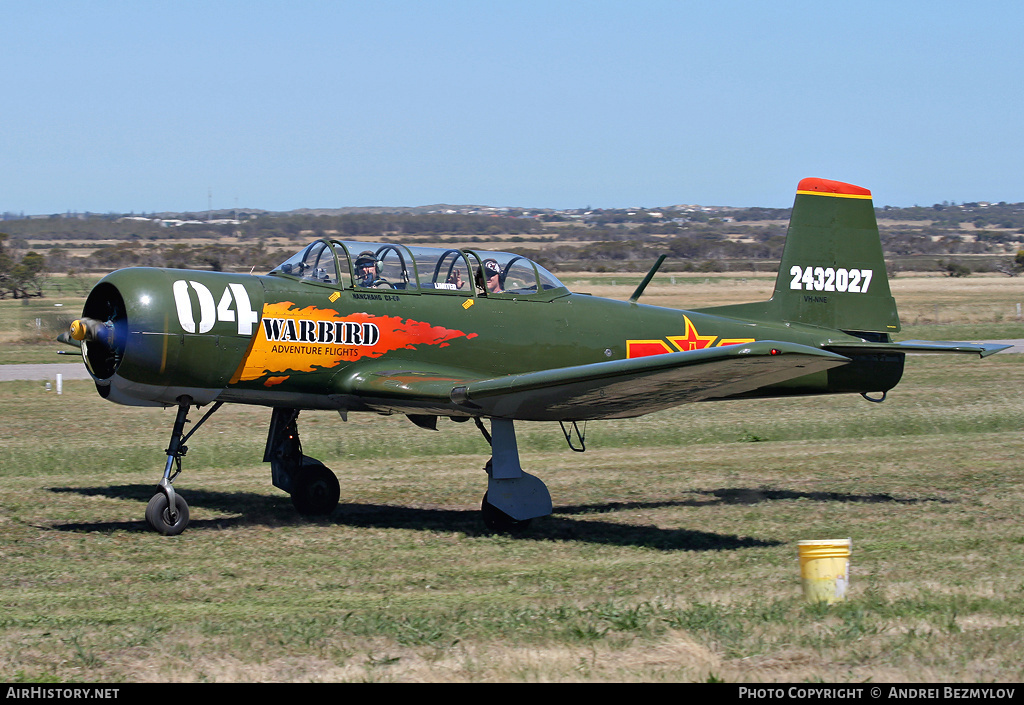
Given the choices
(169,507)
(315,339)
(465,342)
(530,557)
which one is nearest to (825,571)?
(530,557)

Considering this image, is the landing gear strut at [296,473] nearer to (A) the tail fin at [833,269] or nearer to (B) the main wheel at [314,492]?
(B) the main wheel at [314,492]

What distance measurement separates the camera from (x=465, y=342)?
11039mm

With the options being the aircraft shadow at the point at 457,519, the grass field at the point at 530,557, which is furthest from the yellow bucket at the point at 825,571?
the aircraft shadow at the point at 457,519

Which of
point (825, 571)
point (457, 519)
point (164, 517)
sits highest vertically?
point (825, 571)

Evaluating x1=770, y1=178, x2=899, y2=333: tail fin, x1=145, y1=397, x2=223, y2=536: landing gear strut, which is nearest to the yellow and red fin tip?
x1=770, y1=178, x2=899, y2=333: tail fin

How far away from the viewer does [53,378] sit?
26.4 metres

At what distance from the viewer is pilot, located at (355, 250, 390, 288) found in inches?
422

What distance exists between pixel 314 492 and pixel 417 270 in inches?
109

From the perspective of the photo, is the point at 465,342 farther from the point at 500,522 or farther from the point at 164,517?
the point at 164,517

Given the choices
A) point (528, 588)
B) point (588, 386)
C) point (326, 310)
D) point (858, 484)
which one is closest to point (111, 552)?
point (326, 310)

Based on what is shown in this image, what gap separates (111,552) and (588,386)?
448cm

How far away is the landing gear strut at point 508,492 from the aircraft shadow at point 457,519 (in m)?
0.19
